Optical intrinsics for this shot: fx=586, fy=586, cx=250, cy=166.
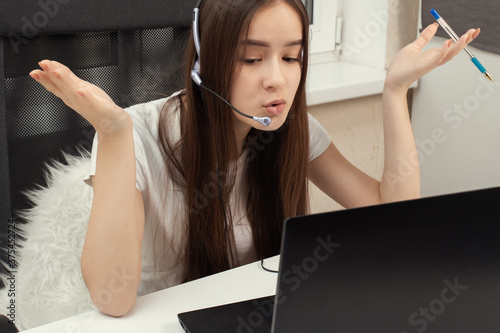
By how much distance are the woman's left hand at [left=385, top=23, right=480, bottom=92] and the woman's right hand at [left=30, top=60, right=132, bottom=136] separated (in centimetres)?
56

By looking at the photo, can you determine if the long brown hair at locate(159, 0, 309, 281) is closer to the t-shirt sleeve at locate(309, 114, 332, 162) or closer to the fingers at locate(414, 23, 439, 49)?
the t-shirt sleeve at locate(309, 114, 332, 162)

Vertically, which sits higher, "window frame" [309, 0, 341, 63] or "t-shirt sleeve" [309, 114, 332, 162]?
"window frame" [309, 0, 341, 63]

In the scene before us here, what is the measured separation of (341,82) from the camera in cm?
177

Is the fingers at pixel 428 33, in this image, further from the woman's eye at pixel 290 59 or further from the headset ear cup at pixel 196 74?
the headset ear cup at pixel 196 74

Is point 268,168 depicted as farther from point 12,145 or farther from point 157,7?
point 12,145

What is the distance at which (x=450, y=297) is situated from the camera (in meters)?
0.64

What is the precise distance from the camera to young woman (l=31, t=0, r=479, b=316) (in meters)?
0.87

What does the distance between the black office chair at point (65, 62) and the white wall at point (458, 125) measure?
2.88 ft

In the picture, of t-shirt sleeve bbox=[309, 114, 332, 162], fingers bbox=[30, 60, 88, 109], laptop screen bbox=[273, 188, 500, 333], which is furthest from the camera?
t-shirt sleeve bbox=[309, 114, 332, 162]

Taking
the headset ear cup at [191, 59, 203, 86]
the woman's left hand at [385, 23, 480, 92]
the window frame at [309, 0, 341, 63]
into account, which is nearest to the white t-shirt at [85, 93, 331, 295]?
the headset ear cup at [191, 59, 203, 86]

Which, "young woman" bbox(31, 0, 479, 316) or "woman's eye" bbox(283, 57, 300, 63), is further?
"woman's eye" bbox(283, 57, 300, 63)

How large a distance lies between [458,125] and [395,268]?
121 cm

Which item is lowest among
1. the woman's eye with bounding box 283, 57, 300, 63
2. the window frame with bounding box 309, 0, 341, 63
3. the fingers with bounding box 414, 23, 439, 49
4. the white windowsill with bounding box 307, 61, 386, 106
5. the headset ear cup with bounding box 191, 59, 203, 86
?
the white windowsill with bounding box 307, 61, 386, 106

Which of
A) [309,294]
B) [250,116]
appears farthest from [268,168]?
[309,294]
